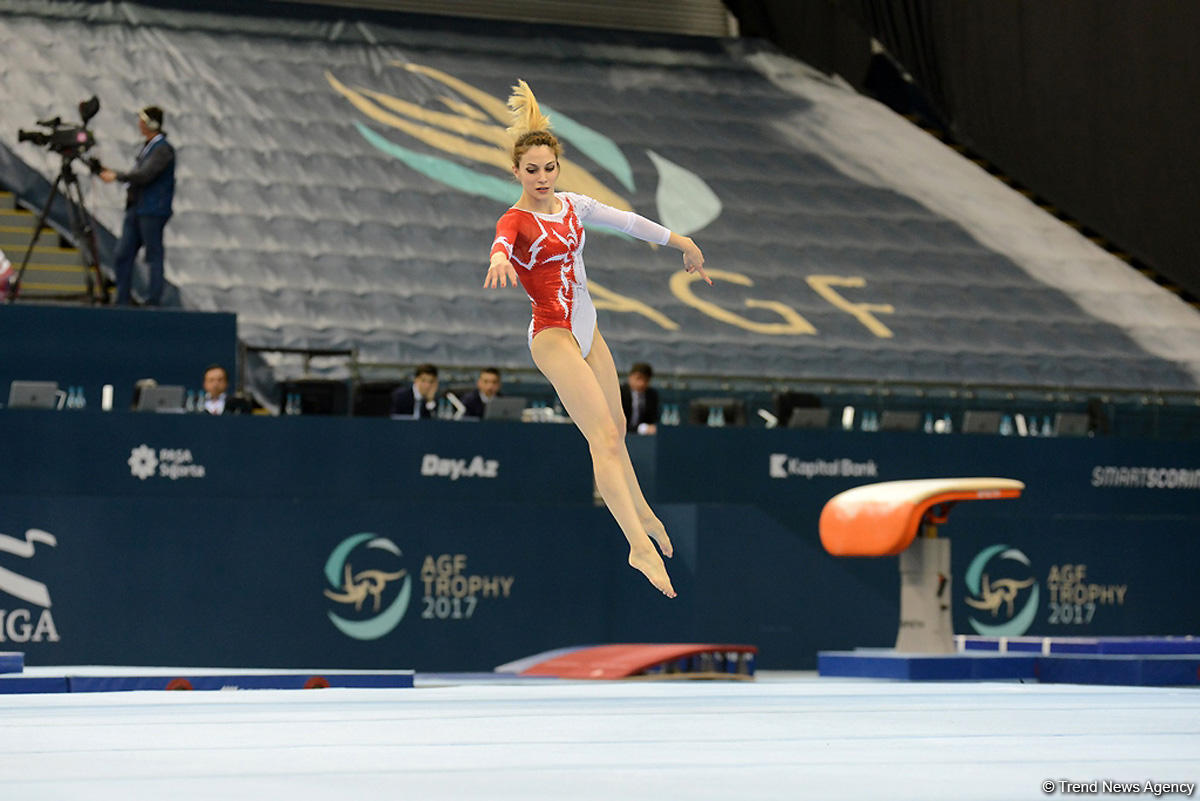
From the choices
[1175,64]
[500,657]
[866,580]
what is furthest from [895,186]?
[500,657]

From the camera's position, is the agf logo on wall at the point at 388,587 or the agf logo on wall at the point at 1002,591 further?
the agf logo on wall at the point at 1002,591

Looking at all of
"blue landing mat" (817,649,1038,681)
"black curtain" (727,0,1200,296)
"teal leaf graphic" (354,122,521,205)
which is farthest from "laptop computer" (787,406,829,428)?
"black curtain" (727,0,1200,296)

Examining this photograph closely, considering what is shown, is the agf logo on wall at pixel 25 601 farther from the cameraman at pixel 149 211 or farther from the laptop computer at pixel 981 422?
the laptop computer at pixel 981 422

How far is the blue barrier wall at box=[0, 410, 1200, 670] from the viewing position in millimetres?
10203

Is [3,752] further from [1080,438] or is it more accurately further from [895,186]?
[895,186]

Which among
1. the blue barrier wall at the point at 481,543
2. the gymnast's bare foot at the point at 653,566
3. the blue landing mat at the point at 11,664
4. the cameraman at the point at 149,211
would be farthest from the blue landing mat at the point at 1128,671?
the cameraman at the point at 149,211

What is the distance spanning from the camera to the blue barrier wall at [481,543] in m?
10.2

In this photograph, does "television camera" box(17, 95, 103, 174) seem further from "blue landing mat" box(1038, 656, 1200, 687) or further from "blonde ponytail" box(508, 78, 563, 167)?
"blue landing mat" box(1038, 656, 1200, 687)

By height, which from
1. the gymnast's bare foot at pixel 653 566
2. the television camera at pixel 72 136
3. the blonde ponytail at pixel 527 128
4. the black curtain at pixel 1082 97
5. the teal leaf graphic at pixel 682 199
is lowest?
the gymnast's bare foot at pixel 653 566

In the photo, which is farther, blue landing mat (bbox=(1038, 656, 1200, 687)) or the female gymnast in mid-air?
blue landing mat (bbox=(1038, 656, 1200, 687))

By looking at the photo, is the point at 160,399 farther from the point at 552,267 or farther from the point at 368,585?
the point at 552,267

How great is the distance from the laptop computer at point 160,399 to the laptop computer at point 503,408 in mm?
1939

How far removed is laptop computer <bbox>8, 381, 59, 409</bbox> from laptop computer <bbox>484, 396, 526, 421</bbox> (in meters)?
2.68

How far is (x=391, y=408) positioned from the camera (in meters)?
11.4
